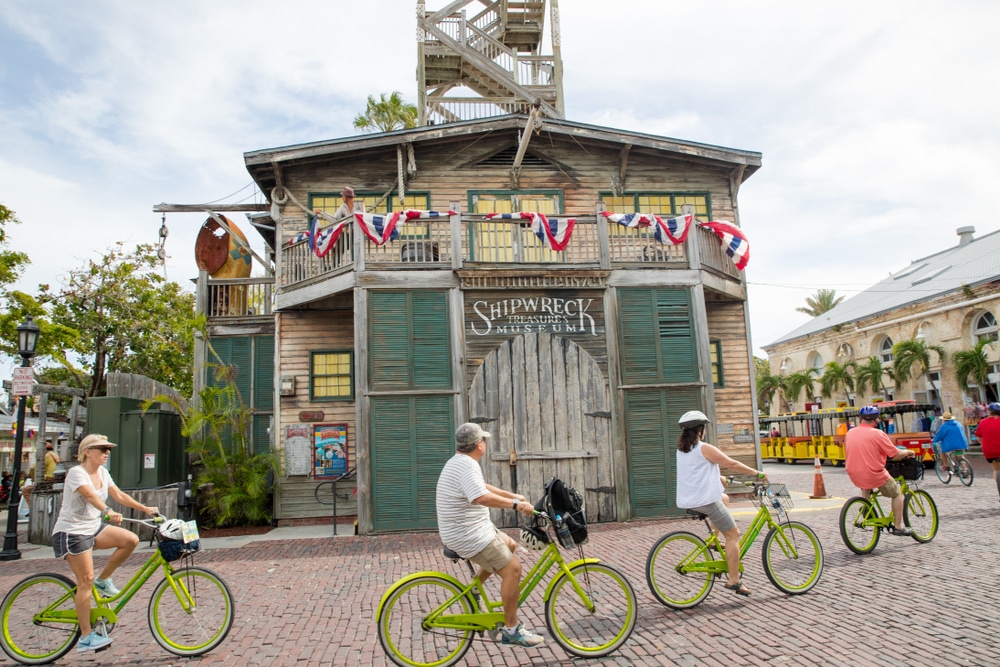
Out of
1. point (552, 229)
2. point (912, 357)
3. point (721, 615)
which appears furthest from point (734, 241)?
point (912, 357)

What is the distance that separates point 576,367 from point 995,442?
6901 mm

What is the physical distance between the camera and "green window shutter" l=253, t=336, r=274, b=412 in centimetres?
1580

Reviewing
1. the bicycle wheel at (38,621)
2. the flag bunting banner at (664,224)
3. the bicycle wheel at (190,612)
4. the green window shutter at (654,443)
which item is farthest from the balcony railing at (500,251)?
the bicycle wheel at (38,621)

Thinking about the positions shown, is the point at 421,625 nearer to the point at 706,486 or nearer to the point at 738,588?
the point at 706,486

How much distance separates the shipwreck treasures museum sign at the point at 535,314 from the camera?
1276cm

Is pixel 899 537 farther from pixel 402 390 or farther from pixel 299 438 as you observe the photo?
pixel 299 438

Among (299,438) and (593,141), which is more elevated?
(593,141)

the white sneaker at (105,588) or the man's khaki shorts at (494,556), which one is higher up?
the man's khaki shorts at (494,556)

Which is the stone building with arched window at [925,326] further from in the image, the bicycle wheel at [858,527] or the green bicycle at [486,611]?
the green bicycle at [486,611]

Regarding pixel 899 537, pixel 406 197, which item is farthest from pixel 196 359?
pixel 899 537

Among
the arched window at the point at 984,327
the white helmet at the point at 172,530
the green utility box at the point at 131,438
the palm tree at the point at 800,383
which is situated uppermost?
the arched window at the point at 984,327

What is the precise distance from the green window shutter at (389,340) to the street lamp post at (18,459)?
5.71 m

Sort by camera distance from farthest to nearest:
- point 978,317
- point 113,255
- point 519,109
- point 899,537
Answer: point 978,317, point 113,255, point 519,109, point 899,537

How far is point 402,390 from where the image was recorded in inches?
489
